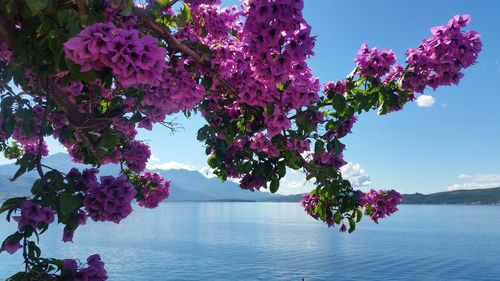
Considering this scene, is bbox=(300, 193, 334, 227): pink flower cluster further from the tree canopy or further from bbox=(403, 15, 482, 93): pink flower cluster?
bbox=(403, 15, 482, 93): pink flower cluster

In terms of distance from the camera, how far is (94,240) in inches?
6068

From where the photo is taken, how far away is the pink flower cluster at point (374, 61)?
22.5 ft

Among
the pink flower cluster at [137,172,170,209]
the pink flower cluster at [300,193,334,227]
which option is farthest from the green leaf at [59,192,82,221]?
the pink flower cluster at [137,172,170,209]

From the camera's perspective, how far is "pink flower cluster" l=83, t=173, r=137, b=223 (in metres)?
4.32

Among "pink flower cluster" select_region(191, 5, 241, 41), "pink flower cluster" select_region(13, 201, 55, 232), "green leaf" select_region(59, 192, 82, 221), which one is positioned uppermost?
"pink flower cluster" select_region(191, 5, 241, 41)

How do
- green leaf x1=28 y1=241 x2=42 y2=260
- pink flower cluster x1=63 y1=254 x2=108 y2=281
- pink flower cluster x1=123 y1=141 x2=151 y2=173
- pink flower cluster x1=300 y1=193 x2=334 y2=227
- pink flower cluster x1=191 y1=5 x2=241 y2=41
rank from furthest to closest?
pink flower cluster x1=123 y1=141 x2=151 y2=173
pink flower cluster x1=300 y1=193 x2=334 y2=227
pink flower cluster x1=191 y1=5 x2=241 y2=41
pink flower cluster x1=63 y1=254 x2=108 y2=281
green leaf x1=28 y1=241 x2=42 y2=260

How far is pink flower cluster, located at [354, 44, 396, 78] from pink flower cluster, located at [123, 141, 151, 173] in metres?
5.03

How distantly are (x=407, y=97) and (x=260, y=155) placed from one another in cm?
249

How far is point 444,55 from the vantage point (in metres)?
6.07

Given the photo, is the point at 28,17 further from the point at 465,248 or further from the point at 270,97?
the point at 465,248

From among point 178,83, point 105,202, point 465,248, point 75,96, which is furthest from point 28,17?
point 465,248

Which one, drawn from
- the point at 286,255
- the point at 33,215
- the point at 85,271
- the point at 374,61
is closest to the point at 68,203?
the point at 33,215

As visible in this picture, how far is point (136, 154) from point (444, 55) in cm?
641

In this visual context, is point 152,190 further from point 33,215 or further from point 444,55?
point 444,55
